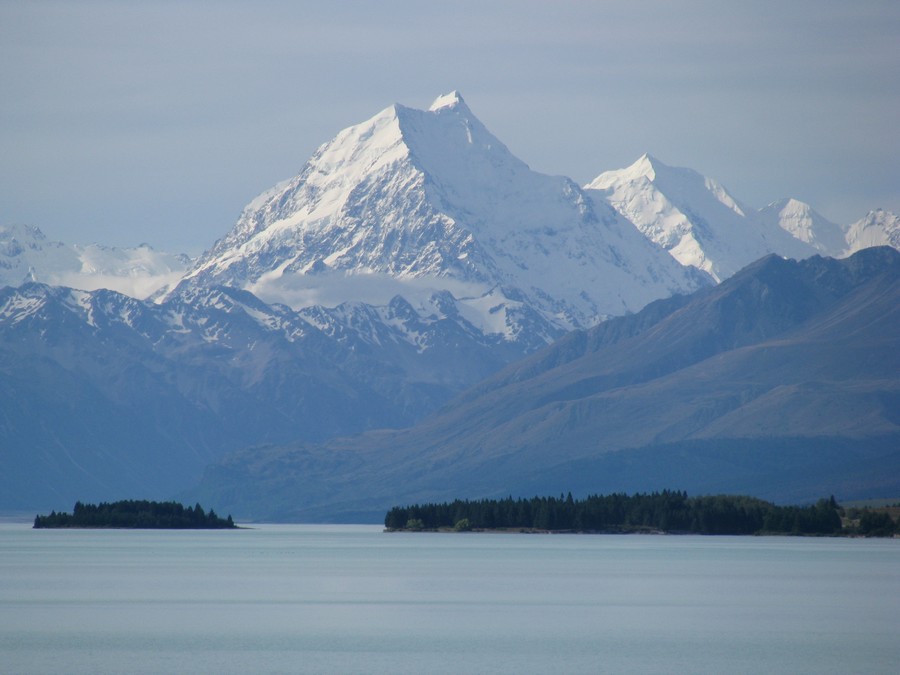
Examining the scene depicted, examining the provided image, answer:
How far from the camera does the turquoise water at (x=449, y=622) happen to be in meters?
108

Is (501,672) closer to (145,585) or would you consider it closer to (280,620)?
(280,620)

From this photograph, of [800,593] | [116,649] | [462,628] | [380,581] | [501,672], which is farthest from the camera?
[380,581]

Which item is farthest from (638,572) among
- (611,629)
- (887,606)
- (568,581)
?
(611,629)

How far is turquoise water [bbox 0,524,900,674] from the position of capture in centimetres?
10762

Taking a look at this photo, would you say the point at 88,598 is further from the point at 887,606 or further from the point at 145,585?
the point at 887,606

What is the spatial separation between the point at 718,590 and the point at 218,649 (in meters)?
63.1

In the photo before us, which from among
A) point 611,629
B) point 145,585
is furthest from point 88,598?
point 611,629

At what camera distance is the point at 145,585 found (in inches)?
6545

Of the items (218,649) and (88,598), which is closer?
(218,649)

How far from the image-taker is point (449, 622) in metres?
131

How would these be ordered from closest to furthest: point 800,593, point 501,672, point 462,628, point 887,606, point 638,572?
point 501,672 < point 462,628 < point 887,606 < point 800,593 < point 638,572

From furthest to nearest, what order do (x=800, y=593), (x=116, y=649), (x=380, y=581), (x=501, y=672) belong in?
(x=380, y=581) < (x=800, y=593) < (x=116, y=649) < (x=501, y=672)

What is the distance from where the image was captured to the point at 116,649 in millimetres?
112125

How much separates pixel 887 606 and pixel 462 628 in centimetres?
3721
